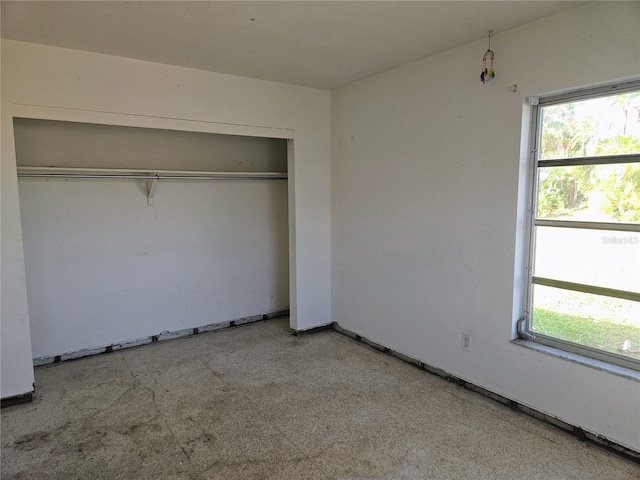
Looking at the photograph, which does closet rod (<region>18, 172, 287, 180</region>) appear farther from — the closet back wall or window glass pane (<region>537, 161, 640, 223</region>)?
window glass pane (<region>537, 161, 640, 223</region>)

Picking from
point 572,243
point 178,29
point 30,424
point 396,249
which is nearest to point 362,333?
point 396,249

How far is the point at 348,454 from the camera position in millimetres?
2238

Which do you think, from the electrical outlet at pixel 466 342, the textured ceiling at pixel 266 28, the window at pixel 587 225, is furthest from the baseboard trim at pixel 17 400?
the window at pixel 587 225

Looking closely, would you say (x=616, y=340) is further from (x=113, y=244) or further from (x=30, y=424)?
(x=113, y=244)

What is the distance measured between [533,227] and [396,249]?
115cm

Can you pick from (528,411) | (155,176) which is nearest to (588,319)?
(528,411)

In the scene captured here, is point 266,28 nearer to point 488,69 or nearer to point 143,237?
point 488,69

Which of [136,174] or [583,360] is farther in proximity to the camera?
[136,174]

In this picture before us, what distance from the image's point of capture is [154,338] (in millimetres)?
3967

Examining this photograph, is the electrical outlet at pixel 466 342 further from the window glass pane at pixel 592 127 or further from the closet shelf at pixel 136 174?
the closet shelf at pixel 136 174

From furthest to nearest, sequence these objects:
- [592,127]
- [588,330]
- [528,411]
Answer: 1. [528,411]
2. [588,330]
3. [592,127]

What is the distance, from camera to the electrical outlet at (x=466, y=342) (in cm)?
295

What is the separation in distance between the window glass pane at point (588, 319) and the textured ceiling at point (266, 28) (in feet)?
5.51

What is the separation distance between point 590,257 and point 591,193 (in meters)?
0.38
